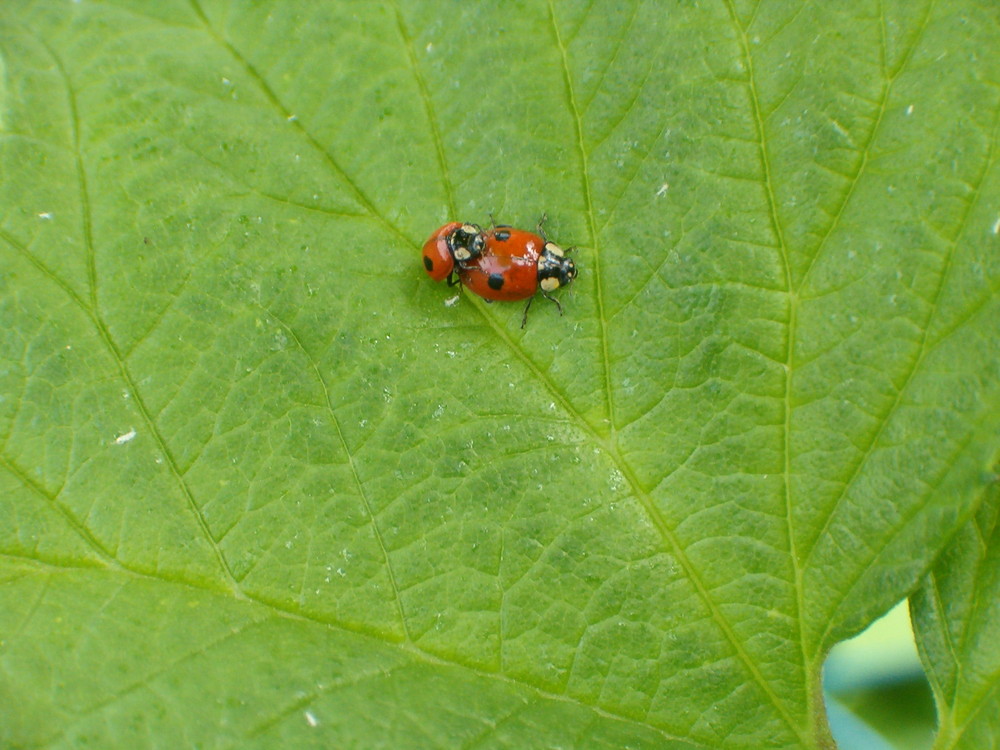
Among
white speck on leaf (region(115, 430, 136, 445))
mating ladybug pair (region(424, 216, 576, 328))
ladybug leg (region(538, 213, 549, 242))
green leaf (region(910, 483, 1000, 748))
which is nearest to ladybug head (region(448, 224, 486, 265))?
mating ladybug pair (region(424, 216, 576, 328))

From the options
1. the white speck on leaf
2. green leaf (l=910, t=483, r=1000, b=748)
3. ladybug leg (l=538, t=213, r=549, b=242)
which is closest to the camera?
green leaf (l=910, t=483, r=1000, b=748)

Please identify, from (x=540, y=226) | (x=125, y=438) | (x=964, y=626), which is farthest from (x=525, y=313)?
(x=964, y=626)

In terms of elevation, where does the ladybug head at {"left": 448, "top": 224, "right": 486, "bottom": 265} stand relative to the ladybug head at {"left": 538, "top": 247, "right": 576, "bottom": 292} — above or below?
above

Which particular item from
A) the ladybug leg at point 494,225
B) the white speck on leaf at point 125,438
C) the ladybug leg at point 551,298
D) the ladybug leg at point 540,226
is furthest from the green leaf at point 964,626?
the white speck on leaf at point 125,438

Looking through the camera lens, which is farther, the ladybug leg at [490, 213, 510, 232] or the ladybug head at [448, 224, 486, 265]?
the ladybug leg at [490, 213, 510, 232]

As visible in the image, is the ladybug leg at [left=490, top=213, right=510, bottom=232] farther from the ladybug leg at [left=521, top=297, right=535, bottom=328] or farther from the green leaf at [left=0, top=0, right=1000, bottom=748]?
the ladybug leg at [left=521, top=297, right=535, bottom=328]

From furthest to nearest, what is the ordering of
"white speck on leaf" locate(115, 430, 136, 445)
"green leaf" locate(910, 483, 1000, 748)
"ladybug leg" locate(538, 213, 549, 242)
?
"ladybug leg" locate(538, 213, 549, 242), "white speck on leaf" locate(115, 430, 136, 445), "green leaf" locate(910, 483, 1000, 748)
